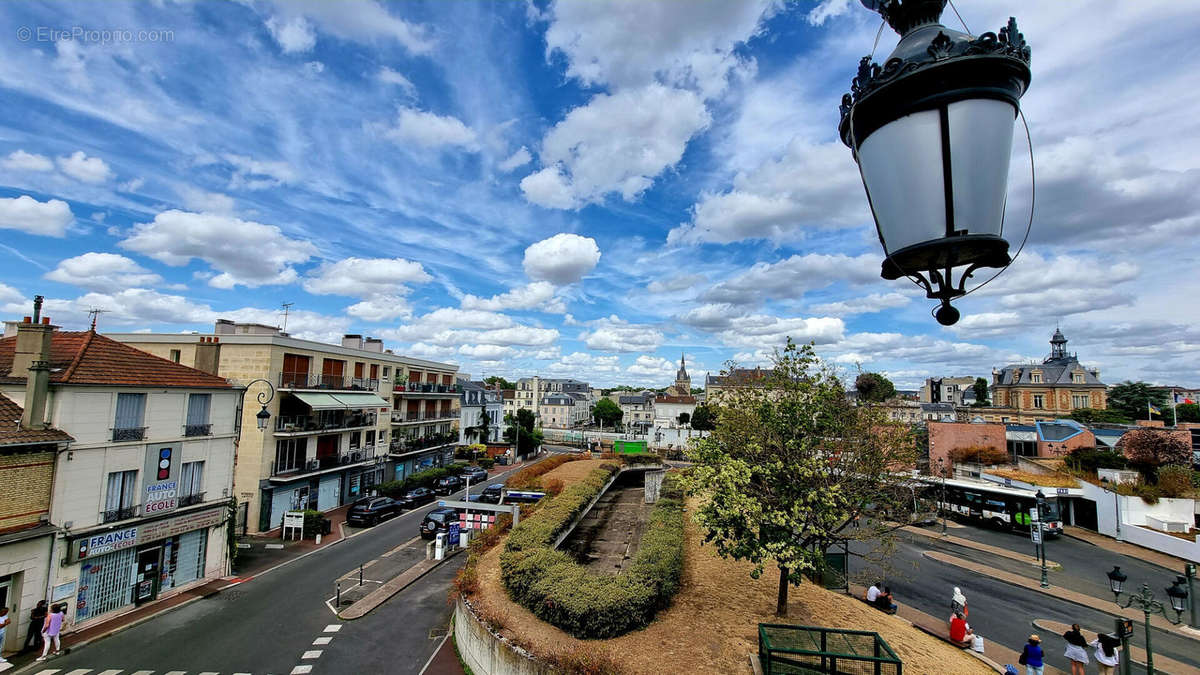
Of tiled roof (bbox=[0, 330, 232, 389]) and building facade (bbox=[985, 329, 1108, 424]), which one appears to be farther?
building facade (bbox=[985, 329, 1108, 424])

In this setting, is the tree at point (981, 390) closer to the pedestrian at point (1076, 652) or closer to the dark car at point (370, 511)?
the pedestrian at point (1076, 652)

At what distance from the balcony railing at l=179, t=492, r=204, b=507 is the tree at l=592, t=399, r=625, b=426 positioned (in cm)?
9119

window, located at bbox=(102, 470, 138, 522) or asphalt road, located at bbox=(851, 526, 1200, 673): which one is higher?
window, located at bbox=(102, 470, 138, 522)

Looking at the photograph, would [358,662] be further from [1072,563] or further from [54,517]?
[1072,563]

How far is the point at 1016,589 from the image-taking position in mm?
22078

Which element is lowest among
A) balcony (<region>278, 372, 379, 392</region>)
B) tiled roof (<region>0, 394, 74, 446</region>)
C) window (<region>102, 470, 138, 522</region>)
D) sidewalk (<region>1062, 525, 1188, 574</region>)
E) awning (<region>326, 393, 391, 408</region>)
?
sidewalk (<region>1062, 525, 1188, 574</region>)

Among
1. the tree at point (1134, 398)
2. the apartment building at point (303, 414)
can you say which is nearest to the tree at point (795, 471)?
the apartment building at point (303, 414)

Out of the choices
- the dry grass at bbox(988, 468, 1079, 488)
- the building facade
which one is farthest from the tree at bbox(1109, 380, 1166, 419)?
the dry grass at bbox(988, 468, 1079, 488)

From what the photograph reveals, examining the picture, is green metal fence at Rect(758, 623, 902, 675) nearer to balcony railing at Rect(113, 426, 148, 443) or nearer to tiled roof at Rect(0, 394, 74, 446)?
tiled roof at Rect(0, 394, 74, 446)

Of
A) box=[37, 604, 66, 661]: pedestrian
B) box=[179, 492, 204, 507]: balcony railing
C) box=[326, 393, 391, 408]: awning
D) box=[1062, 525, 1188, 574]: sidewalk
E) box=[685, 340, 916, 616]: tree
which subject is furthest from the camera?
box=[326, 393, 391, 408]: awning

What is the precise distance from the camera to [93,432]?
16969 millimetres

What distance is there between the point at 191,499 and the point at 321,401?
11215 millimetres

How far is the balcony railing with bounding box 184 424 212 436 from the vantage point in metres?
20.2

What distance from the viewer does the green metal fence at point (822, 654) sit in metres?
9.89
